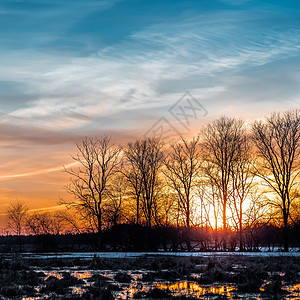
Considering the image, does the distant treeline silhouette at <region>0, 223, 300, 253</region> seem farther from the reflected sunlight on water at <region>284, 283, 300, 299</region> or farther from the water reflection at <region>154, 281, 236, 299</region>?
the reflected sunlight on water at <region>284, 283, 300, 299</region>

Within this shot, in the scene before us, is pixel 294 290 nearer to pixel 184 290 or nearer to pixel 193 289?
pixel 193 289

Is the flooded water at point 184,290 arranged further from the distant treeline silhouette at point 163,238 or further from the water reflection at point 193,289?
the distant treeline silhouette at point 163,238

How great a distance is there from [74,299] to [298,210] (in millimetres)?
46810

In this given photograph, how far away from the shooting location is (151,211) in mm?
57375

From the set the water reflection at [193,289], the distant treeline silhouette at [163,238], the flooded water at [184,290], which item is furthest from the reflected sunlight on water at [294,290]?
the distant treeline silhouette at [163,238]

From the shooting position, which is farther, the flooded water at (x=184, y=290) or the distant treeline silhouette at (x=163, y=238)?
the distant treeline silhouette at (x=163, y=238)

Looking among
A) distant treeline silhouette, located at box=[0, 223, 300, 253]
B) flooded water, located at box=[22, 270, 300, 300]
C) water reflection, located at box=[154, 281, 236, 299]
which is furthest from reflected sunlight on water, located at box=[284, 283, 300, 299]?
distant treeline silhouette, located at box=[0, 223, 300, 253]

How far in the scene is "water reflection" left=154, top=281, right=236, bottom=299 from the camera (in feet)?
45.9

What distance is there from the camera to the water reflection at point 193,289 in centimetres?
1399

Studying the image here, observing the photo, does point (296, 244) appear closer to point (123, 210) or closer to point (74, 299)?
point (123, 210)

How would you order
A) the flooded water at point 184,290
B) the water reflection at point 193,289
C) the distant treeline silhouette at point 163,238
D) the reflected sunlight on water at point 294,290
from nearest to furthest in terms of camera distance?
the reflected sunlight on water at point 294,290 < the flooded water at point 184,290 < the water reflection at point 193,289 < the distant treeline silhouette at point 163,238

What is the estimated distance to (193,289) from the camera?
15.1 meters

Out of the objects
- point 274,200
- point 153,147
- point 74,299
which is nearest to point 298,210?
point 274,200

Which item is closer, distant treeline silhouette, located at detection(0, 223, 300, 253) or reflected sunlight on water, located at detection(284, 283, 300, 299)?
reflected sunlight on water, located at detection(284, 283, 300, 299)
